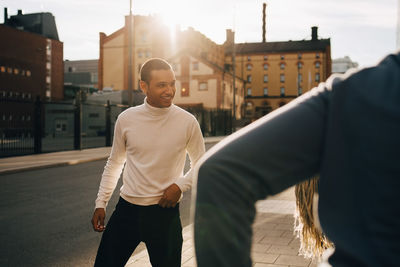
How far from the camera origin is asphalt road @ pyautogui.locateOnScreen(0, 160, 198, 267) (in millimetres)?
5625

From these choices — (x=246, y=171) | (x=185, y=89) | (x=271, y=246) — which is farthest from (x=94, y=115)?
(x=246, y=171)

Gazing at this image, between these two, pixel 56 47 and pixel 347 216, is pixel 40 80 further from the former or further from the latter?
pixel 347 216

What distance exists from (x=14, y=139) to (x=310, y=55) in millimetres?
77356

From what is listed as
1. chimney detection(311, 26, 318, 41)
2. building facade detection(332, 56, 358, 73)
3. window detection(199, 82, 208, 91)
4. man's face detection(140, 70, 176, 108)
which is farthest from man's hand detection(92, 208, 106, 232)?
building facade detection(332, 56, 358, 73)

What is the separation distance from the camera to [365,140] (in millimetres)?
750

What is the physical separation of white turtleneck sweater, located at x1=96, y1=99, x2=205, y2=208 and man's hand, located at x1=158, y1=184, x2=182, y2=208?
1.4 inches

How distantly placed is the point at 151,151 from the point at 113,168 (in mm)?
362

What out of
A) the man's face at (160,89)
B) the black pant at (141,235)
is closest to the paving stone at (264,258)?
the black pant at (141,235)

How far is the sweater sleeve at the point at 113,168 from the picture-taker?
3.22m

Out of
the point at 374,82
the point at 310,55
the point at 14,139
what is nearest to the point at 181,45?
the point at 310,55

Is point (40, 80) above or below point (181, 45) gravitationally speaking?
below

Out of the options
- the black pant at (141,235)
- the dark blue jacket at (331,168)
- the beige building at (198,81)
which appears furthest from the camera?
the beige building at (198,81)

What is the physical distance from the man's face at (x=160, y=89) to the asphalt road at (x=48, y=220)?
110 inches

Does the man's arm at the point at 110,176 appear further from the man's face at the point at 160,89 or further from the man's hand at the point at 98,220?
the man's face at the point at 160,89
